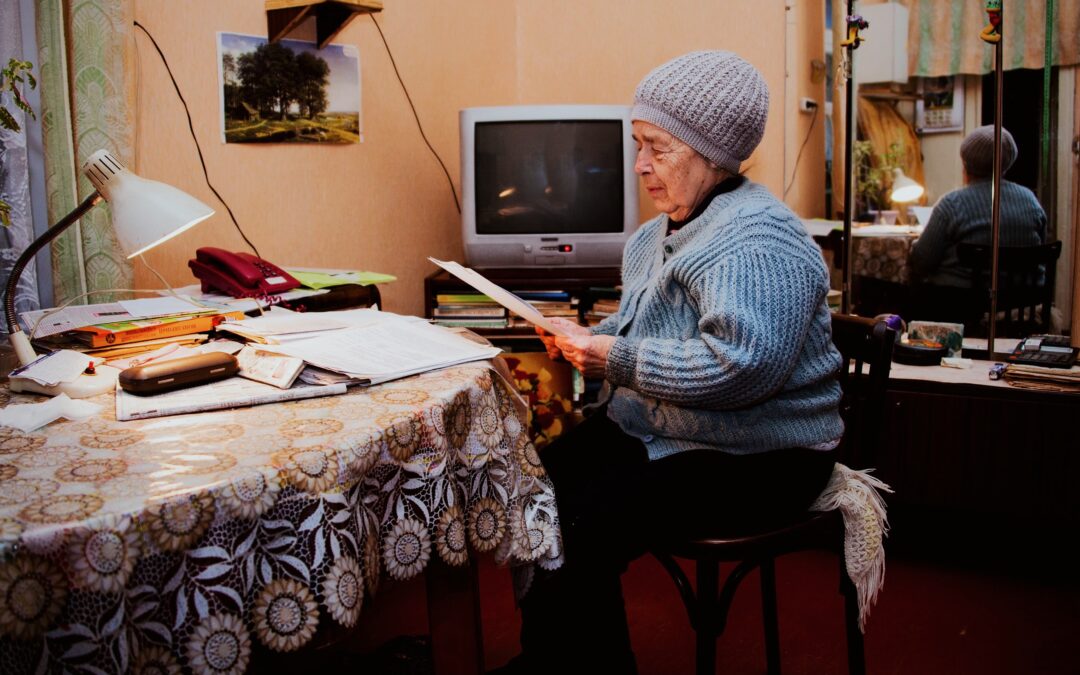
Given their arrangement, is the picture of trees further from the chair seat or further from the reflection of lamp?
the chair seat

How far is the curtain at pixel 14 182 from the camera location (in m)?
1.75

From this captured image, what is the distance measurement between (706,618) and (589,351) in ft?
1.52

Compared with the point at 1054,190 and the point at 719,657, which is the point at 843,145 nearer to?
the point at 1054,190

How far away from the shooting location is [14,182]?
1.77 m

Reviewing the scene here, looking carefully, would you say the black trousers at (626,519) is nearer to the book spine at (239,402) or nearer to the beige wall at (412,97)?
the book spine at (239,402)

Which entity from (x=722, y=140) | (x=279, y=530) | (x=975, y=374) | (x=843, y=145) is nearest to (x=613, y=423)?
(x=722, y=140)

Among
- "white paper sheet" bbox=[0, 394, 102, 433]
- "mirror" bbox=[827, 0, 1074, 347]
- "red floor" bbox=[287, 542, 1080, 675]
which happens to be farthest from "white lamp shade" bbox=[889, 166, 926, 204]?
"white paper sheet" bbox=[0, 394, 102, 433]

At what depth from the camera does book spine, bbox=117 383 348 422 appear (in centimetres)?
103

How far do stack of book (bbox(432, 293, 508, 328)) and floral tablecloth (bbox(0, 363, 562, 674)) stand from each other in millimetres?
1674

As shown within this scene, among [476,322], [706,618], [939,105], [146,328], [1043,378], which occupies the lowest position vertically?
[706,618]

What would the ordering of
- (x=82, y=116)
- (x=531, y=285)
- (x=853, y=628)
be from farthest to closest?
(x=531, y=285) → (x=82, y=116) → (x=853, y=628)

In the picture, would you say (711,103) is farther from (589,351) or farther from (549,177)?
(549,177)

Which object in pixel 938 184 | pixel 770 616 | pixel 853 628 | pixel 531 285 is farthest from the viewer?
pixel 531 285

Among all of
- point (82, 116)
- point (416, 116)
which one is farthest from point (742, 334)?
point (416, 116)
